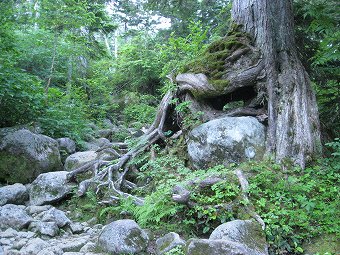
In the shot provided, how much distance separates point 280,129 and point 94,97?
480 inches

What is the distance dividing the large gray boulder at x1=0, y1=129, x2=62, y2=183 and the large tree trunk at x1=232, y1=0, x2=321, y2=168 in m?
5.85

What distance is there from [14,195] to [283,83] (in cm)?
646

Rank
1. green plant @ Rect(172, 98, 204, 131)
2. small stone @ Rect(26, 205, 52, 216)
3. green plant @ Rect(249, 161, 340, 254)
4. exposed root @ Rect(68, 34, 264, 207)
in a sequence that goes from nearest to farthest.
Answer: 1. green plant @ Rect(249, 161, 340, 254)
2. small stone @ Rect(26, 205, 52, 216)
3. exposed root @ Rect(68, 34, 264, 207)
4. green plant @ Rect(172, 98, 204, 131)

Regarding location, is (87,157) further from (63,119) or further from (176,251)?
(176,251)

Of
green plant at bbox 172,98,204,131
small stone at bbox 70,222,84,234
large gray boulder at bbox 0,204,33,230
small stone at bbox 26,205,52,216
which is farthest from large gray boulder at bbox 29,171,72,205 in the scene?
green plant at bbox 172,98,204,131

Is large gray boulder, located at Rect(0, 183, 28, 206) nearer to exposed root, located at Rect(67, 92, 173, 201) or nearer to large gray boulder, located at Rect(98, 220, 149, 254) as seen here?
exposed root, located at Rect(67, 92, 173, 201)

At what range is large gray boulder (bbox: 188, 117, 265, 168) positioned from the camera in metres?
6.12

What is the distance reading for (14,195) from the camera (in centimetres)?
673

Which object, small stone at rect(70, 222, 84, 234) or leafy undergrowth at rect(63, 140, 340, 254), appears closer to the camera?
leafy undergrowth at rect(63, 140, 340, 254)

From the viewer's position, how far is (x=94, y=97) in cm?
1641

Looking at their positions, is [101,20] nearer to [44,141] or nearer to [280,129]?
[44,141]

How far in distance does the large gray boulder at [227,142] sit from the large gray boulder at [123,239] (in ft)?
7.68

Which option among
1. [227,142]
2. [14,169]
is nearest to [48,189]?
[14,169]

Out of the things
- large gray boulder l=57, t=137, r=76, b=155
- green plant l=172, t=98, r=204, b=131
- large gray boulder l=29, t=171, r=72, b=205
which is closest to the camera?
large gray boulder l=29, t=171, r=72, b=205
